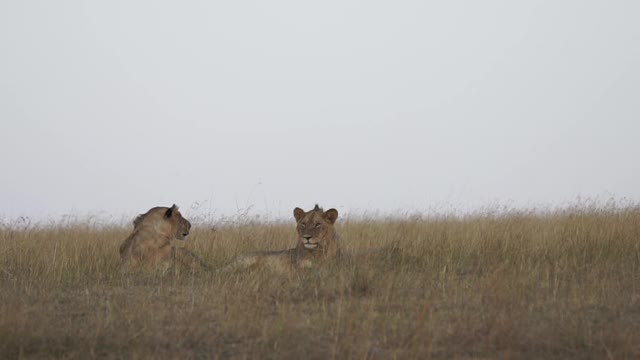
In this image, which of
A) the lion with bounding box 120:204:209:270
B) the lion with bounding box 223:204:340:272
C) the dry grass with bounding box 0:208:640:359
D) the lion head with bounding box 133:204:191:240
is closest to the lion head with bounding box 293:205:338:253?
the lion with bounding box 223:204:340:272

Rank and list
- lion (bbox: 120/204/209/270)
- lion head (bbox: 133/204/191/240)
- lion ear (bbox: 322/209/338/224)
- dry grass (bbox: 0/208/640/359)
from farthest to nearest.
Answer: lion head (bbox: 133/204/191/240), lion (bbox: 120/204/209/270), lion ear (bbox: 322/209/338/224), dry grass (bbox: 0/208/640/359)

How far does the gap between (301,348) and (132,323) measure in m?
1.69

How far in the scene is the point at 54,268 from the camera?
11062mm

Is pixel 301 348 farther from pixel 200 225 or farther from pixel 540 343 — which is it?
pixel 200 225

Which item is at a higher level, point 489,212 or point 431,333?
point 489,212

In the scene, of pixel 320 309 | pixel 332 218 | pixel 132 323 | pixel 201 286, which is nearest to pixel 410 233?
pixel 332 218

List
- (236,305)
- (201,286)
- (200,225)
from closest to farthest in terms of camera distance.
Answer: (236,305), (201,286), (200,225)

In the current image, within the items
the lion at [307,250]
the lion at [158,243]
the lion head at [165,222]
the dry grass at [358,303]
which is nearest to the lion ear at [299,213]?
the lion at [307,250]

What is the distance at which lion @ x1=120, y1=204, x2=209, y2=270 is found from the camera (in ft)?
37.3

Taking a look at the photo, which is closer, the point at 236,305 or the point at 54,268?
the point at 236,305

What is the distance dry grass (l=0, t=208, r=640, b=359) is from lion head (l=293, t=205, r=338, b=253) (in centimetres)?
51

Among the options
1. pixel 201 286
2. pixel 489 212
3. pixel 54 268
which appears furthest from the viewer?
pixel 489 212

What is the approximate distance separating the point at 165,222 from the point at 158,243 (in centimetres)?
34

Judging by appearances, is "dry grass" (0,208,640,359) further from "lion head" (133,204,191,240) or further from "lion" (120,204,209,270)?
"lion head" (133,204,191,240)
